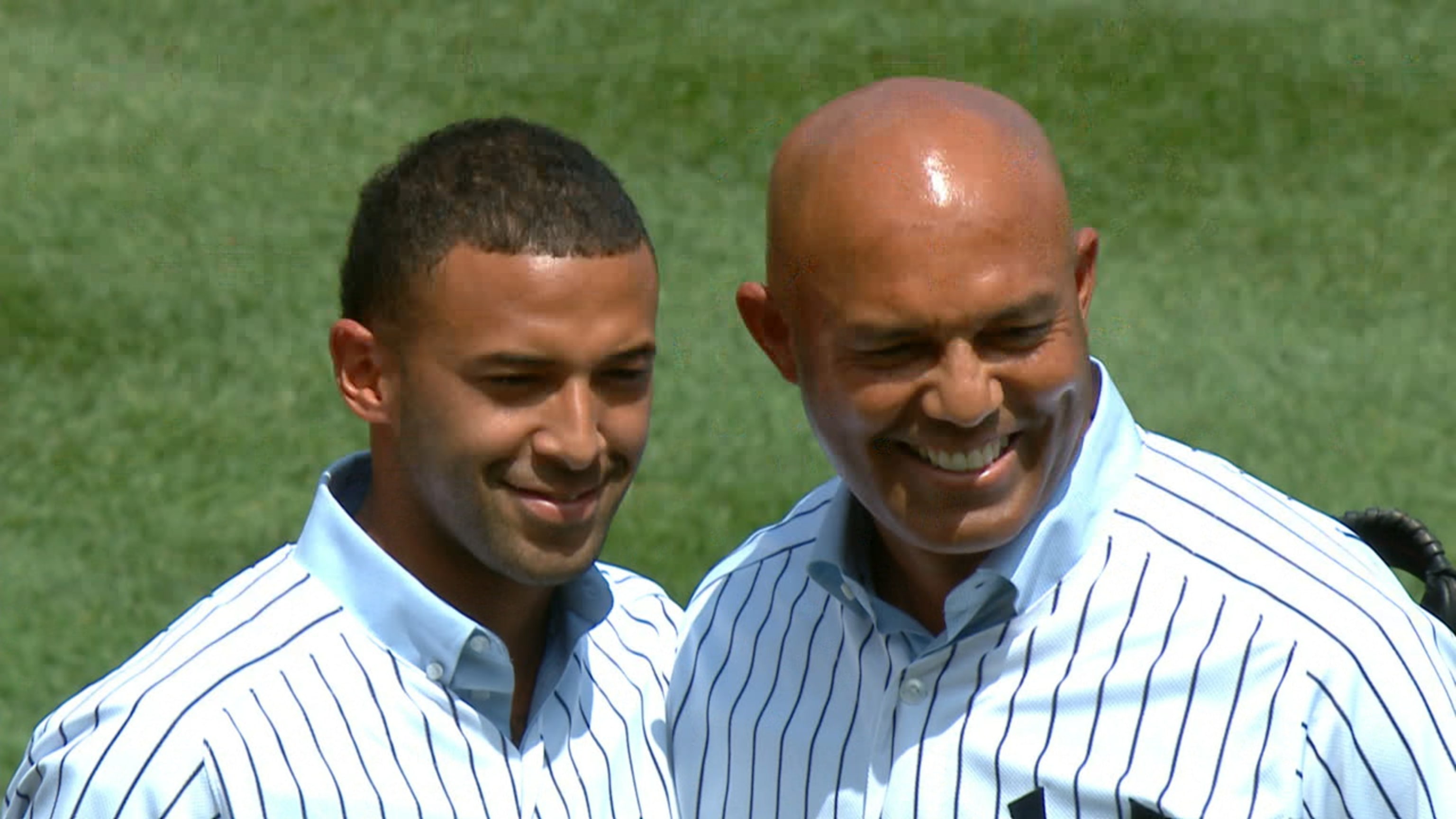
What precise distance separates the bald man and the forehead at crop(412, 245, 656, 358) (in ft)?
0.80

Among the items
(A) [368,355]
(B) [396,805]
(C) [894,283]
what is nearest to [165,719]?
(B) [396,805]

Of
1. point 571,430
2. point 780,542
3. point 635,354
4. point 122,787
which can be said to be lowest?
point 122,787

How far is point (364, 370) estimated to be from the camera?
245cm

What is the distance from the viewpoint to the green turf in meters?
5.07

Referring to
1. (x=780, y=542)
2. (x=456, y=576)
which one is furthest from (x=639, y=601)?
(x=456, y=576)

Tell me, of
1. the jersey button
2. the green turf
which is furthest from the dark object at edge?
the green turf

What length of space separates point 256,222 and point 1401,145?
11.6ft

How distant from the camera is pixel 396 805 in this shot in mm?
2270

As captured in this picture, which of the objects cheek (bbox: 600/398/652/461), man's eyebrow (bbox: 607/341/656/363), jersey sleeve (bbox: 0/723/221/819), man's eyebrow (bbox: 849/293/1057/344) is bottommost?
jersey sleeve (bbox: 0/723/221/819)

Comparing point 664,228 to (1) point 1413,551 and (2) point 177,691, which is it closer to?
(1) point 1413,551

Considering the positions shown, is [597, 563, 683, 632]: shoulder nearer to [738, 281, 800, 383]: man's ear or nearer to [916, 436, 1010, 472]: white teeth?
[738, 281, 800, 383]: man's ear

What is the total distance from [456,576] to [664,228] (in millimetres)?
3516

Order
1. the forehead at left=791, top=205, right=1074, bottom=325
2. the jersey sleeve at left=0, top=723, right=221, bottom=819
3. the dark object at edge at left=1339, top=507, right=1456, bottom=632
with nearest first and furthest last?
the jersey sleeve at left=0, top=723, right=221, bottom=819 → the forehead at left=791, top=205, right=1074, bottom=325 → the dark object at edge at left=1339, top=507, right=1456, bottom=632

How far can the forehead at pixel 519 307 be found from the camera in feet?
7.62
